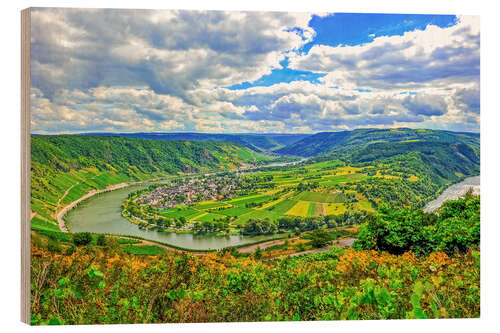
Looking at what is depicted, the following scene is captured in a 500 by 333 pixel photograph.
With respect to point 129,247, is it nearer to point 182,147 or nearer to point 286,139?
point 182,147

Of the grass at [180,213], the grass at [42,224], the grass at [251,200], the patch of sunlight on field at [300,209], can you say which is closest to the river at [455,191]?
the patch of sunlight on field at [300,209]

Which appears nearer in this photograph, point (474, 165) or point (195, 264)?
point (195, 264)

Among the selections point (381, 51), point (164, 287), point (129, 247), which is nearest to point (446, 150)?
point (381, 51)

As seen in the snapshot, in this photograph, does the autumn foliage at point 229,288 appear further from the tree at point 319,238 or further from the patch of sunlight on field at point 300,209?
the patch of sunlight on field at point 300,209

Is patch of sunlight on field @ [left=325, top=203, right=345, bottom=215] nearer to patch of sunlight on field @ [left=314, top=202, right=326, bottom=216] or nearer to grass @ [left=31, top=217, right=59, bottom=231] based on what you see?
patch of sunlight on field @ [left=314, top=202, right=326, bottom=216]

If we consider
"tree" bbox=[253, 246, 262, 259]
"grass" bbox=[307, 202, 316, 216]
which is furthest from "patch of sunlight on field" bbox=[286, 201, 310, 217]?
"tree" bbox=[253, 246, 262, 259]

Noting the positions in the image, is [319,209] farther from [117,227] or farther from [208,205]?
[117,227]
